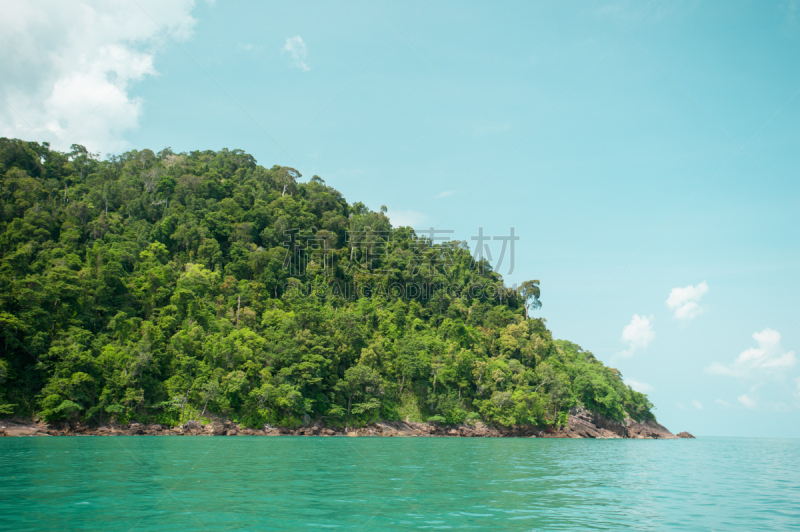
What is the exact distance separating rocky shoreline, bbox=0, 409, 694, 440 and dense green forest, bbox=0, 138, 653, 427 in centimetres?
128

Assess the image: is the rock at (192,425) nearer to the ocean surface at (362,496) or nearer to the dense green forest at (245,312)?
the dense green forest at (245,312)

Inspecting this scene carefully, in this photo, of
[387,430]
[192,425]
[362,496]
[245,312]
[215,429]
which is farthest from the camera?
[245,312]

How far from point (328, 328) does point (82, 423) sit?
1158 inches

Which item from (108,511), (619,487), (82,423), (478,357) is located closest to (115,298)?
(82,423)

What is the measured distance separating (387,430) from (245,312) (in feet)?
81.0

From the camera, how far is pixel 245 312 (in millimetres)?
69938

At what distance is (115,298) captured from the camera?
62.6m

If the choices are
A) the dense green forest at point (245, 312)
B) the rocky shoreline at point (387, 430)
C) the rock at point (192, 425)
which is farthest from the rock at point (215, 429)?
the dense green forest at point (245, 312)

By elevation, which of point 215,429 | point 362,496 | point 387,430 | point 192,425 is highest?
point 362,496

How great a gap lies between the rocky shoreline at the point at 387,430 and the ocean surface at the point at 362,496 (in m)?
25.2

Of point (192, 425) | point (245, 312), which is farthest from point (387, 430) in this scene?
point (245, 312)

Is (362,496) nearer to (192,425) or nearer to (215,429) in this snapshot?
(215,429)

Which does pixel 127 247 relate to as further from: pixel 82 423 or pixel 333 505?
pixel 333 505

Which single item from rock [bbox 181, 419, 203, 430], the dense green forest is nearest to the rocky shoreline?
rock [bbox 181, 419, 203, 430]
